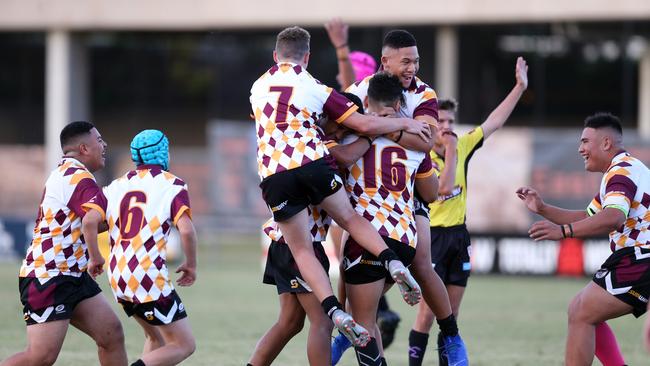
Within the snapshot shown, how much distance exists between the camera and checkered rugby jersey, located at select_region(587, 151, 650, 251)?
718 centimetres

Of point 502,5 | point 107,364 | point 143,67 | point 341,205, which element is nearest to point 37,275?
point 107,364

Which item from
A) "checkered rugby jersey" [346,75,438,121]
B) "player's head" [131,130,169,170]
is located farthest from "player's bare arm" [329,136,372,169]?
"player's head" [131,130,169,170]

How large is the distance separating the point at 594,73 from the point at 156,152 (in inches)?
923

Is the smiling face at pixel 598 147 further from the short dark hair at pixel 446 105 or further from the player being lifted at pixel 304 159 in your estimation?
the short dark hair at pixel 446 105

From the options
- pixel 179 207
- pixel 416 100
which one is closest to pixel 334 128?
pixel 416 100

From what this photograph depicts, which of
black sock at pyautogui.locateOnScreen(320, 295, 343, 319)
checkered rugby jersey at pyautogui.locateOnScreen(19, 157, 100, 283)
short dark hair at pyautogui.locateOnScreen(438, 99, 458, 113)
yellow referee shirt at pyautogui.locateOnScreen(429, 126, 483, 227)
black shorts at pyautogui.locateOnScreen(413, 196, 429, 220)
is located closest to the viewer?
black sock at pyautogui.locateOnScreen(320, 295, 343, 319)

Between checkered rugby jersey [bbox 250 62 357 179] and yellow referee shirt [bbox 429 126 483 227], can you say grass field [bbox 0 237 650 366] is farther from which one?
checkered rugby jersey [bbox 250 62 357 179]

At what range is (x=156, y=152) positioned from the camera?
7207 mm

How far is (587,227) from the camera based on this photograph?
23.0 ft

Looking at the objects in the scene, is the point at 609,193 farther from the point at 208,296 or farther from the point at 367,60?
the point at 208,296

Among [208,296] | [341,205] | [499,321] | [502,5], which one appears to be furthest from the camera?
[502,5]

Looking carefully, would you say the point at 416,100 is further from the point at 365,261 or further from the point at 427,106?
the point at 365,261

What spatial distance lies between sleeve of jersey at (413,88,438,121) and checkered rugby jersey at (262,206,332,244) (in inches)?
37.7

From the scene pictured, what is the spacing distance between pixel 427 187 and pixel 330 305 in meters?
1.18
